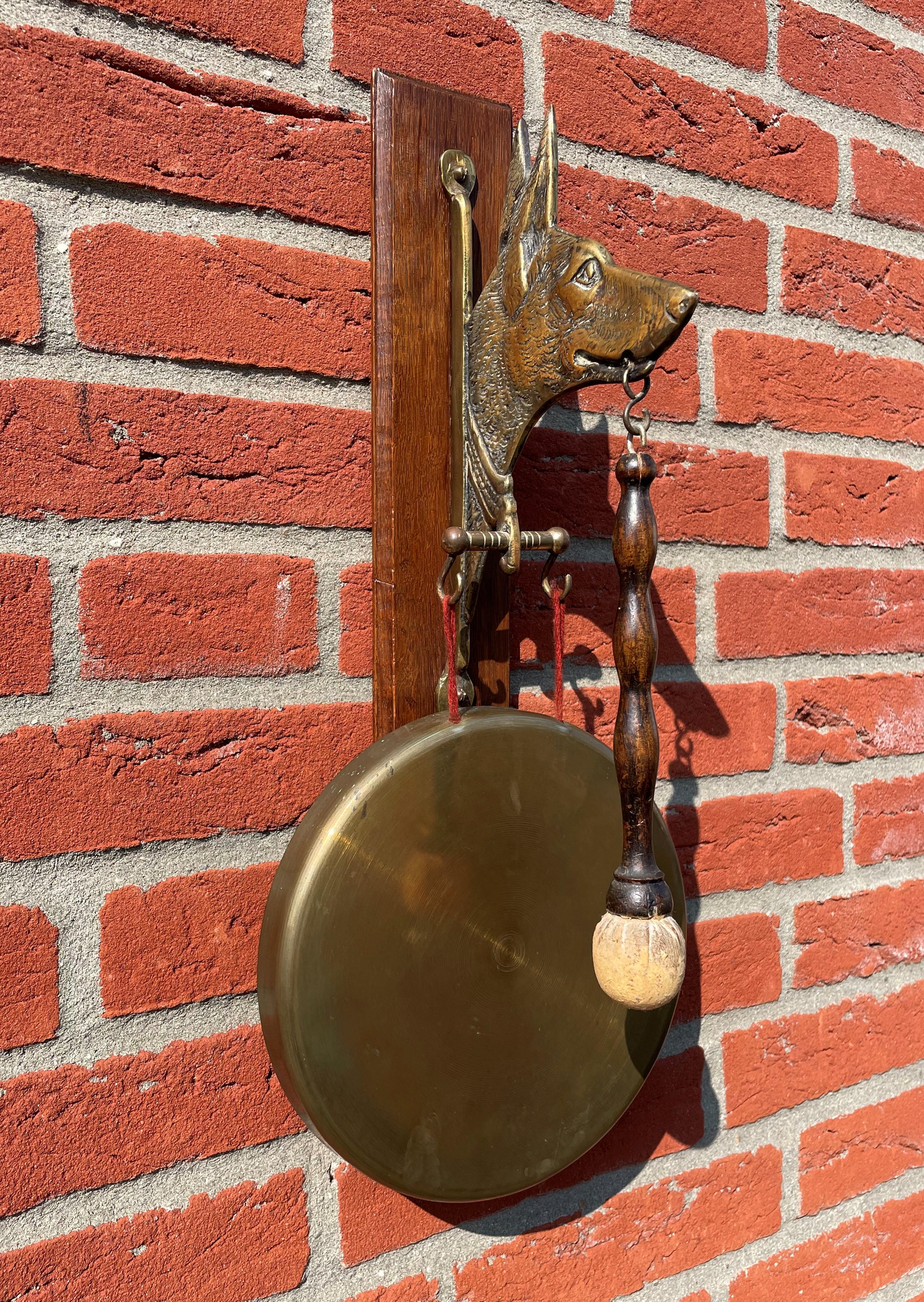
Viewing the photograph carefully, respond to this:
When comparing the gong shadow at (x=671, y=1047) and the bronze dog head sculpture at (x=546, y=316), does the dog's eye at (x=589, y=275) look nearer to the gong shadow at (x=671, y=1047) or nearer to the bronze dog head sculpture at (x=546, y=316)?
the bronze dog head sculpture at (x=546, y=316)

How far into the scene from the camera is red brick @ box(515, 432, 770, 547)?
0.61m

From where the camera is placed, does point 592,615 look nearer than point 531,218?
No

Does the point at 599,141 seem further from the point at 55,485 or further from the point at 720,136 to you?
the point at 55,485

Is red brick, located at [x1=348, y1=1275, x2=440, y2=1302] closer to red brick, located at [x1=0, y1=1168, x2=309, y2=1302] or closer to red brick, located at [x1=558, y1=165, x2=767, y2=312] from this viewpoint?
red brick, located at [x1=0, y1=1168, x2=309, y2=1302]

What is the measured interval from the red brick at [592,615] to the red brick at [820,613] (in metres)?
0.03

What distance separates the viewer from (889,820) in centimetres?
79

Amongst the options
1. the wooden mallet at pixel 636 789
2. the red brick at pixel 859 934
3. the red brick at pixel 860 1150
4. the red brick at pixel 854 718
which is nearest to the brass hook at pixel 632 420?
the wooden mallet at pixel 636 789

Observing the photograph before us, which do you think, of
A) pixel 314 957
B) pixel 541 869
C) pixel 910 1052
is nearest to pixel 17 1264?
pixel 314 957

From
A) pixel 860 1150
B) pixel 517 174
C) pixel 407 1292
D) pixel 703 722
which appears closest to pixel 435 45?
pixel 517 174

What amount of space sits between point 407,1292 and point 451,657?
0.36 m

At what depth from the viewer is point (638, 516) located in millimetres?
468

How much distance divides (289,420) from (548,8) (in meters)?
0.31

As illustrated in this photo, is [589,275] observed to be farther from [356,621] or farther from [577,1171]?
[577,1171]

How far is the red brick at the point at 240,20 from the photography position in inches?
18.6
